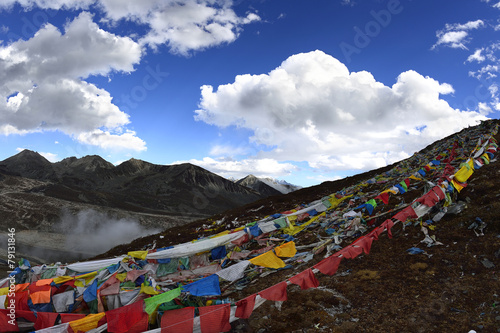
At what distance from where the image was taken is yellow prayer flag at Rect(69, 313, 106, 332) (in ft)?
21.0

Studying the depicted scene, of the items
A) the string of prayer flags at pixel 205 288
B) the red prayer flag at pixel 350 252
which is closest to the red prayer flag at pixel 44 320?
the string of prayer flags at pixel 205 288

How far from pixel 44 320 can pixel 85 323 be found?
1.48 meters

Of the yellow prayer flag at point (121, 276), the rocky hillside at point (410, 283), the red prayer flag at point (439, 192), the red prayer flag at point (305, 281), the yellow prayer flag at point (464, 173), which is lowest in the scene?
the rocky hillside at point (410, 283)

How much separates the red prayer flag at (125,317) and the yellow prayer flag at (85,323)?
0.30 meters

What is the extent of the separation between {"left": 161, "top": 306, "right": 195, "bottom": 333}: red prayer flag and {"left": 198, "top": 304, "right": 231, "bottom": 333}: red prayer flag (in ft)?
0.79

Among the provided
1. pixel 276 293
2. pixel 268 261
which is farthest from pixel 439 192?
pixel 276 293

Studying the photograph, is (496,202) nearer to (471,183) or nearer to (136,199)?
Result: (471,183)

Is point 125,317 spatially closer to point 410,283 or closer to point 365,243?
point 365,243

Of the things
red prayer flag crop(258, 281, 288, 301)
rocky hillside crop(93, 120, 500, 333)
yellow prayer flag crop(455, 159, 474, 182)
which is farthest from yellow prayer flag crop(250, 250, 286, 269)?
yellow prayer flag crop(455, 159, 474, 182)

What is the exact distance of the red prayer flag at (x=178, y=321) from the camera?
6105mm

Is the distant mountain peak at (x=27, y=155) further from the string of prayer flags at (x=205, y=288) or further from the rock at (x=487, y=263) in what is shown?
the rock at (x=487, y=263)

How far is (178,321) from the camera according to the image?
6.21 meters

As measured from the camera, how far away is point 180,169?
6196 inches

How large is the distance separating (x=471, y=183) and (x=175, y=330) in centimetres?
1460
